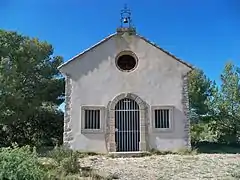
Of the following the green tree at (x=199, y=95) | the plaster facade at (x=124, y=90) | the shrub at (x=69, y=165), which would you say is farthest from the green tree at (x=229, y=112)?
the shrub at (x=69, y=165)

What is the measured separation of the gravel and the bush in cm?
348

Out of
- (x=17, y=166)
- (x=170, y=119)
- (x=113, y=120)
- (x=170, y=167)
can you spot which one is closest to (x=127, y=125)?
(x=113, y=120)

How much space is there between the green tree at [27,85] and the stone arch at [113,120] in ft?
16.3

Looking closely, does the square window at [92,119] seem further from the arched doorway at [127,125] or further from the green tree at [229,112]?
the green tree at [229,112]

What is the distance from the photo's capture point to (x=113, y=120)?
17328 millimetres

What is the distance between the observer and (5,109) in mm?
18000

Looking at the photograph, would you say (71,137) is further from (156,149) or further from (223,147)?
(223,147)

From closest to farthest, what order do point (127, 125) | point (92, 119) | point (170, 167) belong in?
point (170, 167), point (92, 119), point (127, 125)

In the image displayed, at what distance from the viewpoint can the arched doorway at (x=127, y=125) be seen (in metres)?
17.4

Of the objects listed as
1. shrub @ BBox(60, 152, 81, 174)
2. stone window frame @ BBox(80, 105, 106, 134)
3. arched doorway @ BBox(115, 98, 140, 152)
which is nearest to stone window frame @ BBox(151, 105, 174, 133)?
arched doorway @ BBox(115, 98, 140, 152)

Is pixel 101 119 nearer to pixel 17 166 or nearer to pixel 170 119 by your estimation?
pixel 170 119

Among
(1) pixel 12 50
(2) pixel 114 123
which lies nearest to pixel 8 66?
(1) pixel 12 50

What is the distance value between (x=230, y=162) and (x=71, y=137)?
24.7 feet

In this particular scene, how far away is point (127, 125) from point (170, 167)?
495 cm
